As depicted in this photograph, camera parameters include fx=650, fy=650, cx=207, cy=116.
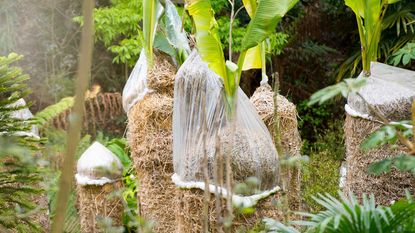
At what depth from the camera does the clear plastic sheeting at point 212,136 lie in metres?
3.46

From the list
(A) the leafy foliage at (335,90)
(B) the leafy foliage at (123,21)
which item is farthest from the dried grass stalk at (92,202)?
(A) the leafy foliage at (335,90)

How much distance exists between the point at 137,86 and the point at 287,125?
3.73 ft

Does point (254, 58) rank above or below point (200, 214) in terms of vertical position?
above

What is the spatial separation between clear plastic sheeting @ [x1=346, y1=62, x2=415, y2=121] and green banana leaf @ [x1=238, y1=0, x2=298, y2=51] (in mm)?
696

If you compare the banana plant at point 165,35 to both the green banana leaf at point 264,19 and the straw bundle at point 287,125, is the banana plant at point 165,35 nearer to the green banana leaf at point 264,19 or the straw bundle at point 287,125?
the straw bundle at point 287,125

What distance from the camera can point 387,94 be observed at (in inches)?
162

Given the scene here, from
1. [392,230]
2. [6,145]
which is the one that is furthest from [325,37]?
[6,145]

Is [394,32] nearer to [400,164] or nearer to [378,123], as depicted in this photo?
[378,123]

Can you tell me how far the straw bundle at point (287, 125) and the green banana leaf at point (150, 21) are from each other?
2.72ft

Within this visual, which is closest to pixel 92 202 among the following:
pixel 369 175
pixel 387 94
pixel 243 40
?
pixel 243 40

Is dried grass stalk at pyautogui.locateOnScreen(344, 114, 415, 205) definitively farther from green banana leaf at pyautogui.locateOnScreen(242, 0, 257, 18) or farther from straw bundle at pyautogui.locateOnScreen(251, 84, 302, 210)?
green banana leaf at pyautogui.locateOnScreen(242, 0, 257, 18)

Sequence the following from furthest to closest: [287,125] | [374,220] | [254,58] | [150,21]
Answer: [254,58] → [150,21] → [287,125] → [374,220]

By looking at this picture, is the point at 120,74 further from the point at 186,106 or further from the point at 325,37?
the point at 186,106

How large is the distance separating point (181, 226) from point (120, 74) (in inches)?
285
